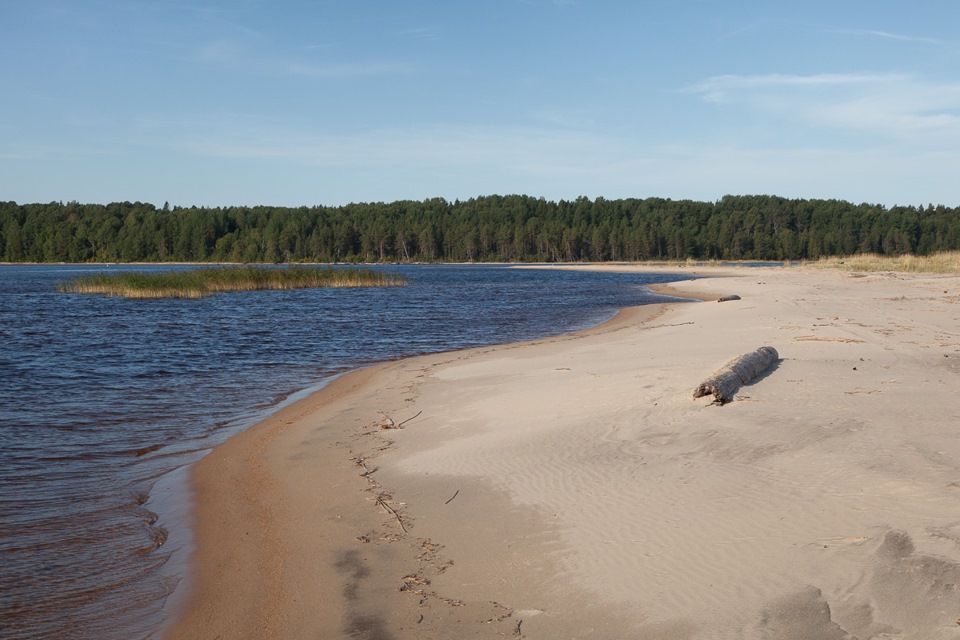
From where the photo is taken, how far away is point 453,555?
5449 mm

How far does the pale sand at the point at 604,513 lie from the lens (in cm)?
430

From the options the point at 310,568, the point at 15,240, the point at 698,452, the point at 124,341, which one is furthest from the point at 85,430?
the point at 15,240

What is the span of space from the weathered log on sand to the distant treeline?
126295mm

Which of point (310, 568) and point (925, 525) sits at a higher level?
point (925, 525)

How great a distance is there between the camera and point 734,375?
31.7 feet

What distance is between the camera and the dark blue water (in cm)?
555

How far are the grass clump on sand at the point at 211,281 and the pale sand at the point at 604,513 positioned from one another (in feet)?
123

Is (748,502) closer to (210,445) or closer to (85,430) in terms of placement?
(210,445)

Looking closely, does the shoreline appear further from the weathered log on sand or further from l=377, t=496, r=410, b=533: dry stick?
the weathered log on sand

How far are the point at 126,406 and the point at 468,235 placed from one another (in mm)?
137223

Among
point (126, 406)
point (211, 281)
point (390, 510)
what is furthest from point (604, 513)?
point (211, 281)

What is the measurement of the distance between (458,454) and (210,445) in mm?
3786

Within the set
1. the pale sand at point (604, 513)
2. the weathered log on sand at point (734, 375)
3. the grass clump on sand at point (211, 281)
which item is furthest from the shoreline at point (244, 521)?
the grass clump on sand at point (211, 281)

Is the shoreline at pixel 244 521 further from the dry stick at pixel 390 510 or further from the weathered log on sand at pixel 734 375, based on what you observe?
the weathered log on sand at pixel 734 375
